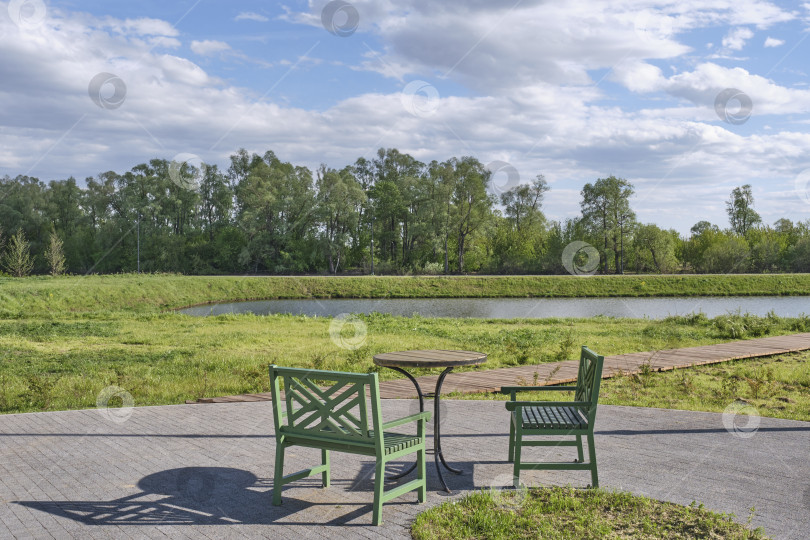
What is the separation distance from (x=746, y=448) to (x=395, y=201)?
204 feet

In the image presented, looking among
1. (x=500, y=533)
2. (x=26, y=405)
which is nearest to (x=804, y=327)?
(x=500, y=533)

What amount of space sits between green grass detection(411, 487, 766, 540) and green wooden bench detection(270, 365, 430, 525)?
15.2 inches

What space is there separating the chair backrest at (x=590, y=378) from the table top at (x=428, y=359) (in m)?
0.82

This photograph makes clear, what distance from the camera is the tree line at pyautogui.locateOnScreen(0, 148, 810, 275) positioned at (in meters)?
62.9

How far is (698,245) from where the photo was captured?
67688 millimetres

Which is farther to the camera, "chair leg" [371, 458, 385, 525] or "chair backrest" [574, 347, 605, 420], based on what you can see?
"chair backrest" [574, 347, 605, 420]

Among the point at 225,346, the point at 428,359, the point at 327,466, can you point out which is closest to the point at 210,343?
the point at 225,346

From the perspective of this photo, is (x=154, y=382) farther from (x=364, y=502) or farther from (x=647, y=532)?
(x=647, y=532)
